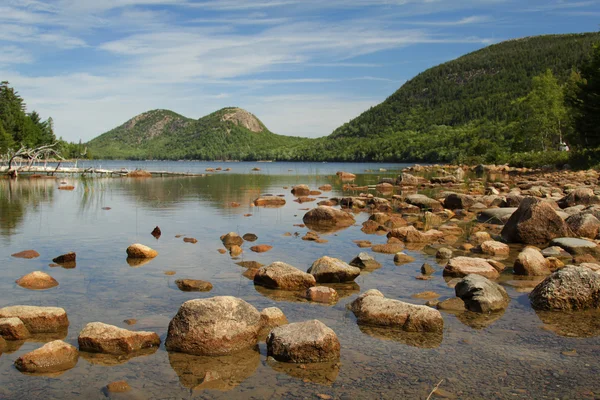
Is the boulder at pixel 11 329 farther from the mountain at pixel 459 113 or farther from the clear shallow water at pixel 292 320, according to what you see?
the mountain at pixel 459 113

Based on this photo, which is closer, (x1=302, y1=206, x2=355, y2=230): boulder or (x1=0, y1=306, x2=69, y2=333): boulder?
(x1=0, y1=306, x2=69, y2=333): boulder

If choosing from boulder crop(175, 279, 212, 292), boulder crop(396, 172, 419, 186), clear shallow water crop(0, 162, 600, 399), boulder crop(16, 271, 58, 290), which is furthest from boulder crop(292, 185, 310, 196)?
boulder crop(16, 271, 58, 290)

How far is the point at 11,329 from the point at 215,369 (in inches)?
129

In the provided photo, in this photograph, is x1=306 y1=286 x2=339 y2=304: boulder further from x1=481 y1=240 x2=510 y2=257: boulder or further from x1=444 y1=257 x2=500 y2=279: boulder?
x1=481 y1=240 x2=510 y2=257: boulder

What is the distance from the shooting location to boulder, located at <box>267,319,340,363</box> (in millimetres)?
6902

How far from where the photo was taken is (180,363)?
6.88 meters

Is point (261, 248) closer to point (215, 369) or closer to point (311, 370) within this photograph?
point (215, 369)

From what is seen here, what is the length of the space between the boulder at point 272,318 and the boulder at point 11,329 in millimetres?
3643

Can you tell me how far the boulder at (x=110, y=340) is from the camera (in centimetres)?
714

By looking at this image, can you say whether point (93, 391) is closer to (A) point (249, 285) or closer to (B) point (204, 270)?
(A) point (249, 285)

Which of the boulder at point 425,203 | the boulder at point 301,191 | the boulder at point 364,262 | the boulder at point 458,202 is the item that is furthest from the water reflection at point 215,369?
the boulder at point 301,191

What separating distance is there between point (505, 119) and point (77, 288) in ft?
499

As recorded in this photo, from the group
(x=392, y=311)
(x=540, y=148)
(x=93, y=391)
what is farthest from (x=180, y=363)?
(x=540, y=148)

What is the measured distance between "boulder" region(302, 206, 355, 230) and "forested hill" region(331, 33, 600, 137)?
137 m
